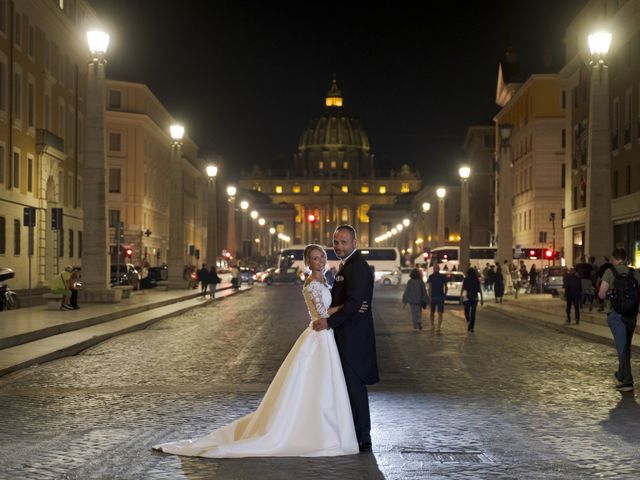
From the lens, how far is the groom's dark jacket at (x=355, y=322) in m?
9.67

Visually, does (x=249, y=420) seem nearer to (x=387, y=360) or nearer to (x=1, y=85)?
(x=387, y=360)

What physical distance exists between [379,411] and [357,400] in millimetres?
2971

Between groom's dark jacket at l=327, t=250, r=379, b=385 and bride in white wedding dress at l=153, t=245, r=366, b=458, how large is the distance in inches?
3.8

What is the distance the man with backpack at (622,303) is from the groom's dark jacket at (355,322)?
5958 mm

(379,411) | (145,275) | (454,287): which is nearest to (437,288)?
(379,411)

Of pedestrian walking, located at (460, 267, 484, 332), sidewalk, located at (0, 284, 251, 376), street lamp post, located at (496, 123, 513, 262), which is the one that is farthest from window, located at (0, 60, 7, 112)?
pedestrian walking, located at (460, 267, 484, 332)

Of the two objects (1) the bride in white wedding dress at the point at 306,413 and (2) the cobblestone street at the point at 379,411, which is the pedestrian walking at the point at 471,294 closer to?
(2) the cobblestone street at the point at 379,411

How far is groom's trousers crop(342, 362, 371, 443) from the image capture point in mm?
A: 9734

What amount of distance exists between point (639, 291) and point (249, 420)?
23.5 feet

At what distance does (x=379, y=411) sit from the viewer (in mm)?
12648

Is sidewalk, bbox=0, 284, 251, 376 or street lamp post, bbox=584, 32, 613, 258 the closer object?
sidewalk, bbox=0, 284, 251, 376

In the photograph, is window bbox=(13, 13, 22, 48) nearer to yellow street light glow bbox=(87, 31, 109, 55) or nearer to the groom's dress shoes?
yellow street light glow bbox=(87, 31, 109, 55)

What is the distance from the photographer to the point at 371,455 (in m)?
9.72

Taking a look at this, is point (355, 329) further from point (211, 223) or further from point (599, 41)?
point (211, 223)
